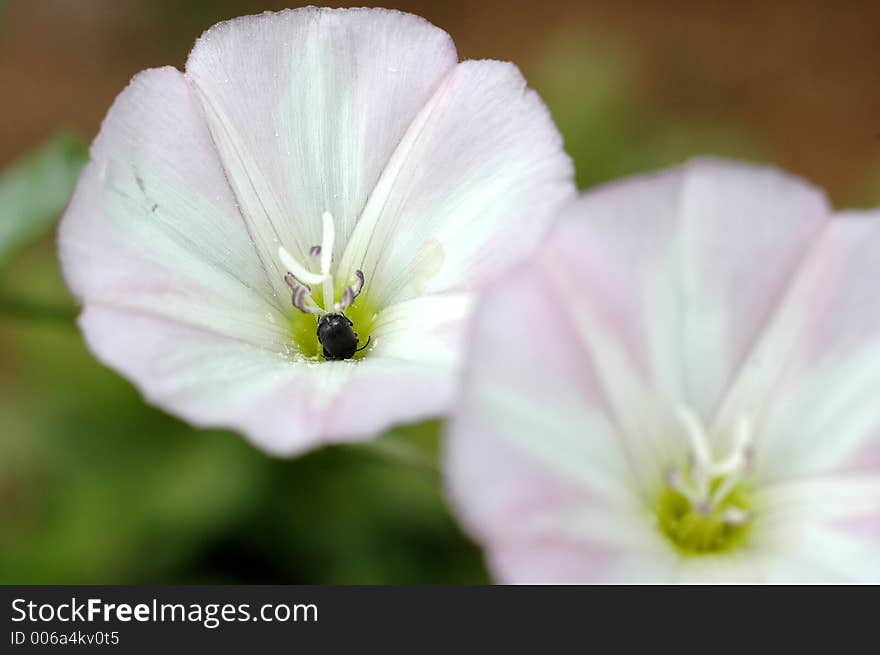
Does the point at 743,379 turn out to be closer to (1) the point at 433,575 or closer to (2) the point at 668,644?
(2) the point at 668,644

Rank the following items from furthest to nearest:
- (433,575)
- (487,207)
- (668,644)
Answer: (433,575) < (487,207) < (668,644)

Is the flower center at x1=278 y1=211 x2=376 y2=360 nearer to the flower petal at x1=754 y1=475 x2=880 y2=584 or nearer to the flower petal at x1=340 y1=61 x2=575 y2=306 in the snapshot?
the flower petal at x1=340 y1=61 x2=575 y2=306

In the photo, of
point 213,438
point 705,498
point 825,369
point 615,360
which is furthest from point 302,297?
point 213,438

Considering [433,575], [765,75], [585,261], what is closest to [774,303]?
[585,261]

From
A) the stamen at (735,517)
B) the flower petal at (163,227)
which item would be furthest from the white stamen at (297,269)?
the stamen at (735,517)

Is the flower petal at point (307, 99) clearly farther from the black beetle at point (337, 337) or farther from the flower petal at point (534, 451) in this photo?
the flower petal at point (534, 451)

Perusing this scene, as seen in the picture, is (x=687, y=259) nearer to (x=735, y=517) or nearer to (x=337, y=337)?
(x=735, y=517)
